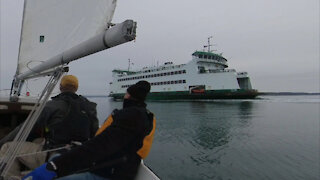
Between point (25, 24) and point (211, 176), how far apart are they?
18.8 feet

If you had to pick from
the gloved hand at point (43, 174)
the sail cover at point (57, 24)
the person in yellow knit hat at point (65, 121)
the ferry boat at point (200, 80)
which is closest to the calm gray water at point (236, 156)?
the person in yellow knit hat at point (65, 121)

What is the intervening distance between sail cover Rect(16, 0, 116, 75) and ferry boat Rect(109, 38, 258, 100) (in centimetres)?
3753

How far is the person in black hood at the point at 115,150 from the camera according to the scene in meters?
1.25

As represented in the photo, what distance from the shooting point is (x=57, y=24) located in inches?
134

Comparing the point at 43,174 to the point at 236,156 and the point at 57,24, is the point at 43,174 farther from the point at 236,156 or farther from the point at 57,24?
the point at 236,156

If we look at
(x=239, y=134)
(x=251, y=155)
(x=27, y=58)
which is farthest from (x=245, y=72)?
(x=27, y=58)

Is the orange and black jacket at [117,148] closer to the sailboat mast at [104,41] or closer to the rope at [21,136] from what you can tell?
the sailboat mast at [104,41]

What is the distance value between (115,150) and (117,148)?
0.02 meters

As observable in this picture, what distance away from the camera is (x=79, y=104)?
1.99m

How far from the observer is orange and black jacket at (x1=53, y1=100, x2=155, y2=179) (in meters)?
1.25

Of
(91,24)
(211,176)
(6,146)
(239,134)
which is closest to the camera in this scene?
(6,146)

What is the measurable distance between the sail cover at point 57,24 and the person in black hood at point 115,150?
69.7 inches

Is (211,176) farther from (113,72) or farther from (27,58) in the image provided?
(113,72)

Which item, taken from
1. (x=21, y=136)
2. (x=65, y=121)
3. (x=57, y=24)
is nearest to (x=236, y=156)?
(x=65, y=121)
